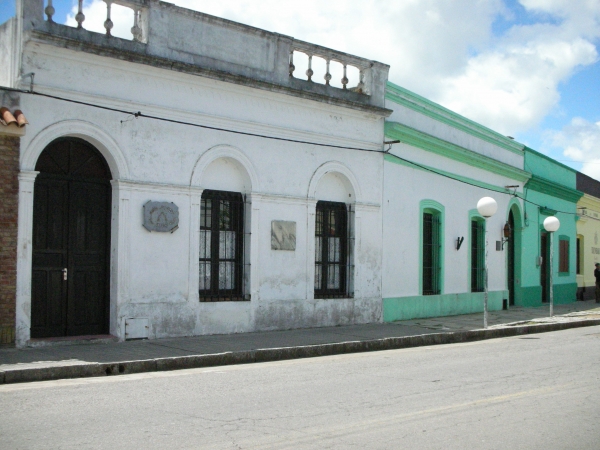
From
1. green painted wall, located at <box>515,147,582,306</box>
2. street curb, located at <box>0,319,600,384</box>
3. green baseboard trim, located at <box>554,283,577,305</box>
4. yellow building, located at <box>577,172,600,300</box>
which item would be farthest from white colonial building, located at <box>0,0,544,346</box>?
yellow building, located at <box>577,172,600,300</box>

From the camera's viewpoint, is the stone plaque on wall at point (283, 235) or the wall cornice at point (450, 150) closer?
the stone plaque on wall at point (283, 235)

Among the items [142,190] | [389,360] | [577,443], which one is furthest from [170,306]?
[577,443]

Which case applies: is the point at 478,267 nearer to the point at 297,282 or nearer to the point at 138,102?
the point at 297,282

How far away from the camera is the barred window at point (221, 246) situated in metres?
13.0

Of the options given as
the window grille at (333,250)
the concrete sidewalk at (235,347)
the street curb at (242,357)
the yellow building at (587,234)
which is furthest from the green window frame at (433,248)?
the yellow building at (587,234)

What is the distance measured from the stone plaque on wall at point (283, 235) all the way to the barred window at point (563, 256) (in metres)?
15.9

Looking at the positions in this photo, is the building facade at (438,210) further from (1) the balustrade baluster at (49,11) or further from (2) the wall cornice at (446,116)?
(1) the balustrade baluster at (49,11)

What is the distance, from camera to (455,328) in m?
15.4

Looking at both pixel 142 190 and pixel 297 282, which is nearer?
A: pixel 142 190

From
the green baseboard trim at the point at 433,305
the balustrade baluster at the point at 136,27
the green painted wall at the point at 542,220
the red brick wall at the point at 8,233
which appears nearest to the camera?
the red brick wall at the point at 8,233

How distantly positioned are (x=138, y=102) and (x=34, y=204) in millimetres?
2384

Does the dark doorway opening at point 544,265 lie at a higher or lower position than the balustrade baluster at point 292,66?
lower

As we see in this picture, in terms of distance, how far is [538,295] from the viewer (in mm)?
24203

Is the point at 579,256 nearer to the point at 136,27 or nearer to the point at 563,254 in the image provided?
the point at 563,254
